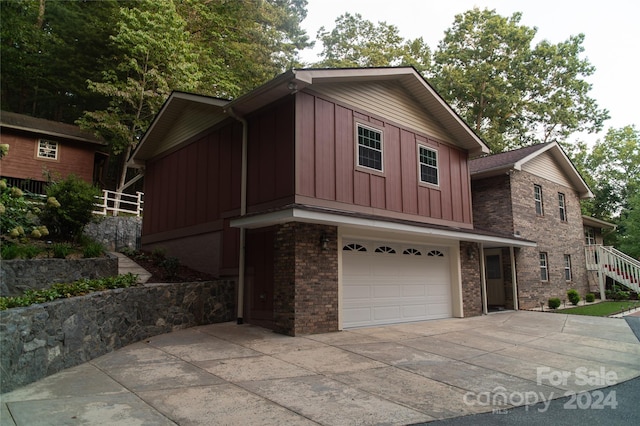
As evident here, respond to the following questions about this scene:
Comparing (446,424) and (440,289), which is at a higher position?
(440,289)

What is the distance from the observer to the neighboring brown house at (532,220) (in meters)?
15.4

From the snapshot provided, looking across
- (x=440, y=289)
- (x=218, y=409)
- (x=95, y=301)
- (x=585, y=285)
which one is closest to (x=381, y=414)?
(x=218, y=409)

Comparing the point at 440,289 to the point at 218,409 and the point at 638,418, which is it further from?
the point at 218,409

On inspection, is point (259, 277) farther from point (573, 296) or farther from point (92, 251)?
point (573, 296)

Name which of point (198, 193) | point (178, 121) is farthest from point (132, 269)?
point (178, 121)

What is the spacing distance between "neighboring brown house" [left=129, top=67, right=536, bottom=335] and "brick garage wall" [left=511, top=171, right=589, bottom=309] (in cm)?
221

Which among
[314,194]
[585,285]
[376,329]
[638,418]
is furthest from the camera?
[585,285]

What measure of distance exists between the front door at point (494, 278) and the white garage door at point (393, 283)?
4.03m

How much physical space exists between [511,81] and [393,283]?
988 inches

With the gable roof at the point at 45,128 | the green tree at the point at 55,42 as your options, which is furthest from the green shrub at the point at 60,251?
the green tree at the point at 55,42

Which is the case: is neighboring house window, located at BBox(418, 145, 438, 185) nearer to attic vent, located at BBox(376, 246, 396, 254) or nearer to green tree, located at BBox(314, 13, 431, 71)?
attic vent, located at BBox(376, 246, 396, 254)

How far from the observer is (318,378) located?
5.64 metres

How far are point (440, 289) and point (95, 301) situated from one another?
9.24 meters

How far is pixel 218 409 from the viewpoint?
172 inches
